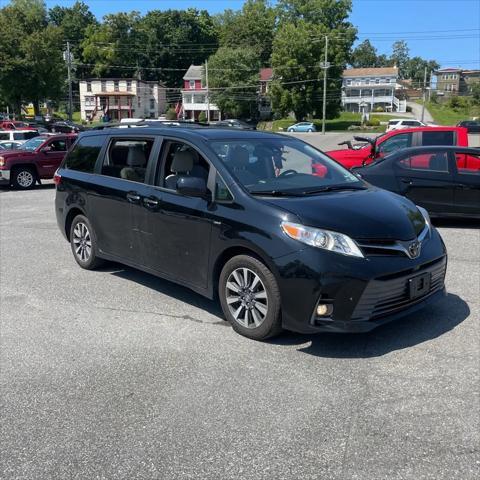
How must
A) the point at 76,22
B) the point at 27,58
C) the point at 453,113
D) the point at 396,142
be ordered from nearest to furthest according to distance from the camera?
1. the point at 396,142
2. the point at 27,58
3. the point at 453,113
4. the point at 76,22

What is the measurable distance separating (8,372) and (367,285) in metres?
2.80

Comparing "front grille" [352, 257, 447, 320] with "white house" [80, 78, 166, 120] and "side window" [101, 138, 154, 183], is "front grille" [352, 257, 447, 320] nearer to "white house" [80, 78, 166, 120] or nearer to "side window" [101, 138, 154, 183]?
"side window" [101, 138, 154, 183]

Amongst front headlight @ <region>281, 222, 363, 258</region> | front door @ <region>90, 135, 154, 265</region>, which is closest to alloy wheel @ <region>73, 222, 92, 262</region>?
front door @ <region>90, 135, 154, 265</region>

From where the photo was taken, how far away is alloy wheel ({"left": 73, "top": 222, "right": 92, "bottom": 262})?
679 cm

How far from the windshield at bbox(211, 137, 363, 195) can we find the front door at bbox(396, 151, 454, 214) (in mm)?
4233

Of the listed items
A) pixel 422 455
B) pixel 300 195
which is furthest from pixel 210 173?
pixel 422 455

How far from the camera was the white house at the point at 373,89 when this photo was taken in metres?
103

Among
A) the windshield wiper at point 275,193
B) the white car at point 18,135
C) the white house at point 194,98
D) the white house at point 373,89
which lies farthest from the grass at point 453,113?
the windshield wiper at point 275,193

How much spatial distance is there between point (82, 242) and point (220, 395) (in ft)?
12.6

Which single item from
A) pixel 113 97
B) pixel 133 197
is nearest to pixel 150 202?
pixel 133 197

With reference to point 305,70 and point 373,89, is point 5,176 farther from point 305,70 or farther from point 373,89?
point 373,89

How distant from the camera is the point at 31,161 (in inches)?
675

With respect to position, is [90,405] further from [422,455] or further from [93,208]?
[93,208]

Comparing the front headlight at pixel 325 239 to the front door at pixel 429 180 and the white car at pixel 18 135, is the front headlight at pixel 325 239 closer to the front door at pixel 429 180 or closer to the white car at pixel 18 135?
the front door at pixel 429 180
